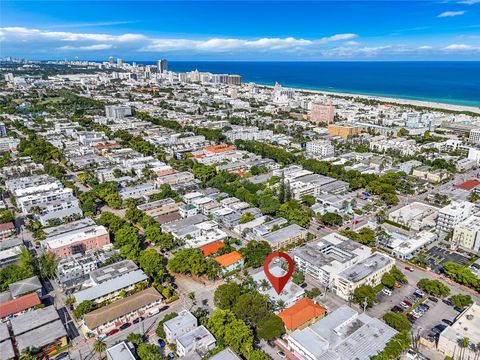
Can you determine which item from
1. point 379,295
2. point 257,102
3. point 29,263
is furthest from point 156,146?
point 257,102

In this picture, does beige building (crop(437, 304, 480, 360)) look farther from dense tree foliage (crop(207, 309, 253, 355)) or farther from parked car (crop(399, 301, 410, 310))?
dense tree foliage (crop(207, 309, 253, 355))

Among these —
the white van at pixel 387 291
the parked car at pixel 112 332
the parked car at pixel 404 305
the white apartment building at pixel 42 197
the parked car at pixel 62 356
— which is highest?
the white apartment building at pixel 42 197

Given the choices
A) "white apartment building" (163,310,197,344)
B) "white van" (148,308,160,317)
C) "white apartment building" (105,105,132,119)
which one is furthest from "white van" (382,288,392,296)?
"white apartment building" (105,105,132,119)

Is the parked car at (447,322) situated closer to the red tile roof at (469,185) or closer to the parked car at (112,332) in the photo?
the parked car at (112,332)

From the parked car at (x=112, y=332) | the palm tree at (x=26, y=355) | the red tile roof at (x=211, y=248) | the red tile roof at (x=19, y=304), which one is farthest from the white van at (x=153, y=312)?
the red tile roof at (x=19, y=304)

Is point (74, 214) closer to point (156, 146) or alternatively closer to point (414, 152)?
point (156, 146)
